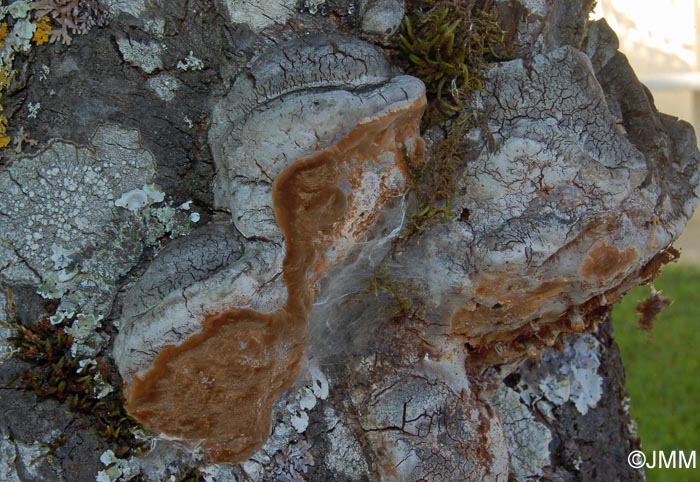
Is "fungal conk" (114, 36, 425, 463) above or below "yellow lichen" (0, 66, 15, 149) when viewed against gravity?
below

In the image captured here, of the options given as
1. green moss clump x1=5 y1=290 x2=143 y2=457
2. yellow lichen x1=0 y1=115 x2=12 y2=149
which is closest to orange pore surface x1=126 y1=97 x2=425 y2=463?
green moss clump x1=5 y1=290 x2=143 y2=457

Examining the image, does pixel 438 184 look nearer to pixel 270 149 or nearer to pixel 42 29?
pixel 270 149

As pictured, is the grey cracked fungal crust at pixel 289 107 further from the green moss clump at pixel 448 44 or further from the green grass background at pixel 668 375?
the green grass background at pixel 668 375

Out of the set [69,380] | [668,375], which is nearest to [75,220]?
[69,380]

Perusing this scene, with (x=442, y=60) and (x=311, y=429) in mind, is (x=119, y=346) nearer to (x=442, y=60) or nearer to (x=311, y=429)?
(x=311, y=429)

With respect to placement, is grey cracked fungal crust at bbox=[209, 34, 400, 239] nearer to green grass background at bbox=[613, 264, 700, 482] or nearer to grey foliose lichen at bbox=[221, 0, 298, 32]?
grey foliose lichen at bbox=[221, 0, 298, 32]
